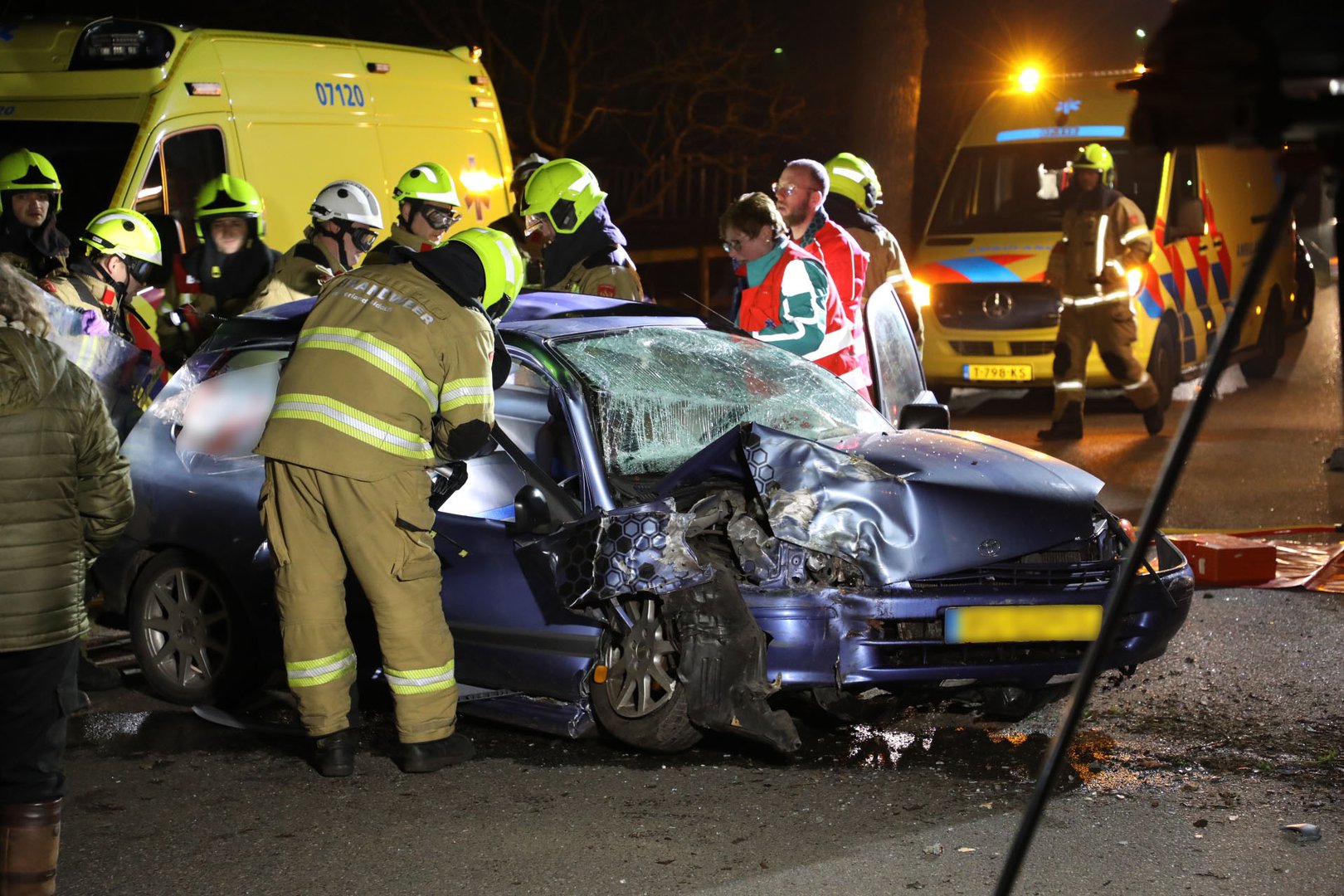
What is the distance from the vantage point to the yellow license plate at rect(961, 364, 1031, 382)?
40.4 feet

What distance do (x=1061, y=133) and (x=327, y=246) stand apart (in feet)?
23.7

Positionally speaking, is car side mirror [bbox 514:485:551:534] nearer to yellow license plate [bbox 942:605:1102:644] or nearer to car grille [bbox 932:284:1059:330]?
yellow license plate [bbox 942:605:1102:644]

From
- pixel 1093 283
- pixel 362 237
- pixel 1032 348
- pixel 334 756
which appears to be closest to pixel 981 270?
pixel 1032 348

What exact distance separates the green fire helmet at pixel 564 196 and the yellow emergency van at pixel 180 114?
6.88 ft

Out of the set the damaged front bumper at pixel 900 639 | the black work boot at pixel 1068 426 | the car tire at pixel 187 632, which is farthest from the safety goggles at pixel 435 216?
the black work boot at pixel 1068 426

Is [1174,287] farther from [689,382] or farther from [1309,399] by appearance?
[689,382]

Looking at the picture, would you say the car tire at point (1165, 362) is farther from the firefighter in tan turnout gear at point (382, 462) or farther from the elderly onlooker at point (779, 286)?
the firefighter in tan turnout gear at point (382, 462)

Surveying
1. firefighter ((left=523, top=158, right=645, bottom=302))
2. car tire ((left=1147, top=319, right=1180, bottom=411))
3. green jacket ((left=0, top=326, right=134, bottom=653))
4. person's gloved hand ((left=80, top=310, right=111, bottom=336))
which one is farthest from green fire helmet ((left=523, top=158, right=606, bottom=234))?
car tire ((left=1147, top=319, right=1180, bottom=411))

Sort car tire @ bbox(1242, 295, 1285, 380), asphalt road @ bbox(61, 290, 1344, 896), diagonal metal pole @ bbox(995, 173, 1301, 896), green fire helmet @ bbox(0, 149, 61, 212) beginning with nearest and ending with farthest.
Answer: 1. diagonal metal pole @ bbox(995, 173, 1301, 896)
2. asphalt road @ bbox(61, 290, 1344, 896)
3. green fire helmet @ bbox(0, 149, 61, 212)
4. car tire @ bbox(1242, 295, 1285, 380)

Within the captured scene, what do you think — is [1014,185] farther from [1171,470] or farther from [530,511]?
[1171,470]

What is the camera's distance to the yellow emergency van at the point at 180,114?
345 inches

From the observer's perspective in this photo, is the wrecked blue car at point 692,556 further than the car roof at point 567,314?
No

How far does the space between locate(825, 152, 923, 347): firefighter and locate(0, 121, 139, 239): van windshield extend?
12.5ft

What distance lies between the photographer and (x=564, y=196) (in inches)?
305
